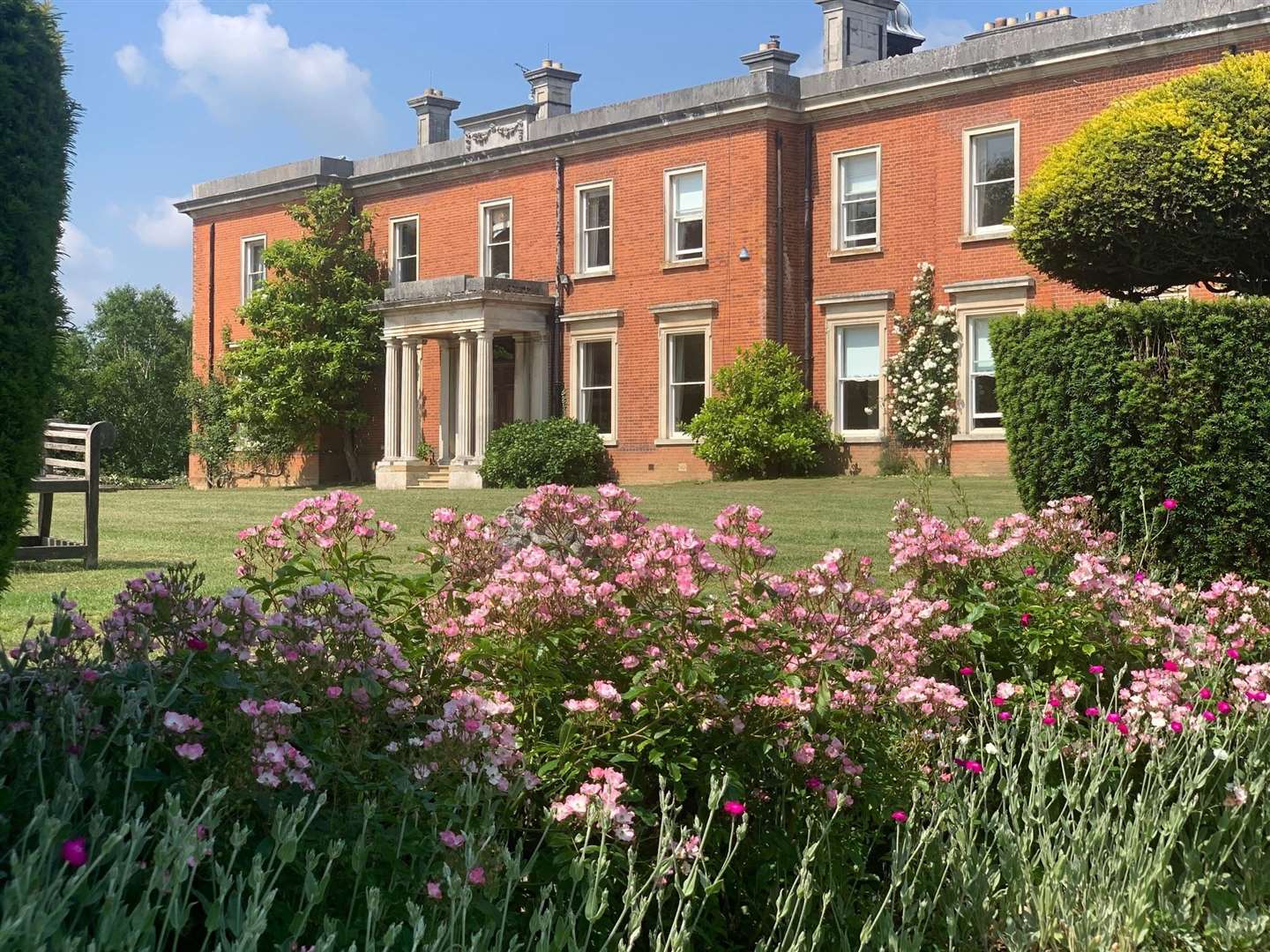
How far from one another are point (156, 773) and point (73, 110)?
9.63ft

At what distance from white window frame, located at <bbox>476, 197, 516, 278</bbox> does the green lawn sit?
287 inches

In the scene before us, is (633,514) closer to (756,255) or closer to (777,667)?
(777,667)

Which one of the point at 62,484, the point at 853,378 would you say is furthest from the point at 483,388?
the point at 62,484

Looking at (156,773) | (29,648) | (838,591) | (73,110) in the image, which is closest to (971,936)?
(838,591)

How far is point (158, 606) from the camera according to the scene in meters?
3.64

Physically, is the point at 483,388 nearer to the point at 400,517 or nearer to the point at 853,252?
the point at 853,252

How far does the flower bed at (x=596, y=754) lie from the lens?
2.94 metres

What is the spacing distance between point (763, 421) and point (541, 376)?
19.9ft

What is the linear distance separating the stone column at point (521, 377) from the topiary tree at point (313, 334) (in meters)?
3.91

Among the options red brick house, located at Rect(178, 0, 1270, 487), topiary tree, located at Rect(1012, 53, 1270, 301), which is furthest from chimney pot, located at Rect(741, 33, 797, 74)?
topiary tree, located at Rect(1012, 53, 1270, 301)

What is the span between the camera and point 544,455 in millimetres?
24812

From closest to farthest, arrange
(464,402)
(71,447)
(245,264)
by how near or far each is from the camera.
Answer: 1. (71,447)
2. (464,402)
3. (245,264)

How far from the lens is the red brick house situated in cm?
2208

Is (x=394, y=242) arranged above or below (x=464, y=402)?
above
